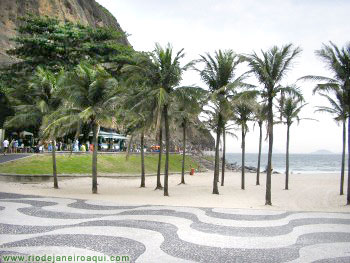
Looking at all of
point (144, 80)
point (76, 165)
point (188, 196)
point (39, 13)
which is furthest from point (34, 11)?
point (188, 196)

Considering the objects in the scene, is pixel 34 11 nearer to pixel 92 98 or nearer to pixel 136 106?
pixel 92 98

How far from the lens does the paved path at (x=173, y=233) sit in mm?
8062

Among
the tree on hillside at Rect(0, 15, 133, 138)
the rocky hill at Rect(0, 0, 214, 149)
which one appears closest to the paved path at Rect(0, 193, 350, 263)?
the tree on hillside at Rect(0, 15, 133, 138)

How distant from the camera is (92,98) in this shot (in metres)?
21.5

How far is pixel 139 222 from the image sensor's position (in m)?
11.6

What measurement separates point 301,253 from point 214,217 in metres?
4.80

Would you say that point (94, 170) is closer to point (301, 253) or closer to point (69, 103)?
point (69, 103)

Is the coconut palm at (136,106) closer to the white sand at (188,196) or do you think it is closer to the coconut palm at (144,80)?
the coconut palm at (144,80)

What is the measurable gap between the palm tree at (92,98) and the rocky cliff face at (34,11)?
108 ft

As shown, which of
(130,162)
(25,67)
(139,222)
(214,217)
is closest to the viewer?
(139,222)

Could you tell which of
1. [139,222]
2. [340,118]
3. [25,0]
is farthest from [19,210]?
[25,0]

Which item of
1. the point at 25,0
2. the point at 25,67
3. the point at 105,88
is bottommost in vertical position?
the point at 105,88

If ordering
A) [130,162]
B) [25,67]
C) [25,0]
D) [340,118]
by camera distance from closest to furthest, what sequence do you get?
[340,118], [130,162], [25,67], [25,0]

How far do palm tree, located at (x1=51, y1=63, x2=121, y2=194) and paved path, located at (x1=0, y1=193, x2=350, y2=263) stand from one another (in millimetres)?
7114
